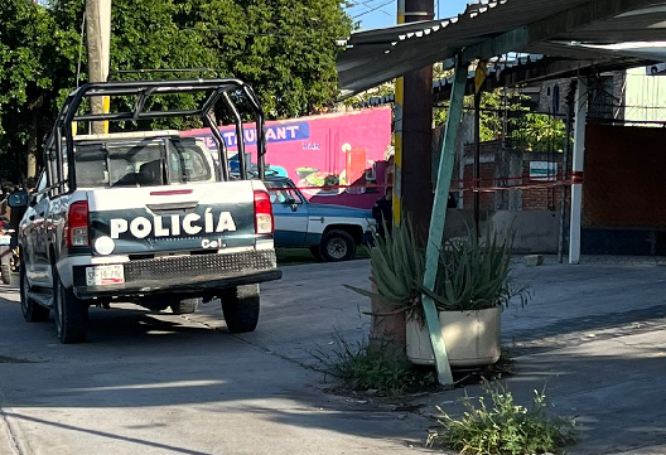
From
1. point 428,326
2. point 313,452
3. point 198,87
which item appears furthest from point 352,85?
point 198,87

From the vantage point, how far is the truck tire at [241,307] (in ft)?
38.3

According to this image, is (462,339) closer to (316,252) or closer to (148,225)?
(148,225)

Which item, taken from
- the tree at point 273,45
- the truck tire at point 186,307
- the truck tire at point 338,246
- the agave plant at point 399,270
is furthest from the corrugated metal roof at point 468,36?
the tree at point 273,45

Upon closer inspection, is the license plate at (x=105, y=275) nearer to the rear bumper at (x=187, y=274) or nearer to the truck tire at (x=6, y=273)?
the rear bumper at (x=187, y=274)

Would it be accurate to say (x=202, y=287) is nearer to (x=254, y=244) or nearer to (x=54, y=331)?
(x=254, y=244)

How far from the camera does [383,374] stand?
26.7 ft

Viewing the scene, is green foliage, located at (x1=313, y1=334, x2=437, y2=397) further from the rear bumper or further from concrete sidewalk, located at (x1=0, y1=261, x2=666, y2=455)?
the rear bumper

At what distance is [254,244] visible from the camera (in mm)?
11016

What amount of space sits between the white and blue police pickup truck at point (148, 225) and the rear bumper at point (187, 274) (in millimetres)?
10

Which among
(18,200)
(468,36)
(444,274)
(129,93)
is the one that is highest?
(468,36)

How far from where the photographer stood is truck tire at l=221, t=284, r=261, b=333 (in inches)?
460

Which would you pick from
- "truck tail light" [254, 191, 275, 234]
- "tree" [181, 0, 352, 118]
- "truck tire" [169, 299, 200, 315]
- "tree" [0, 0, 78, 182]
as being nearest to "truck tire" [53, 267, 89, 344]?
"truck tail light" [254, 191, 275, 234]

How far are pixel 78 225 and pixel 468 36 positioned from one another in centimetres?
478

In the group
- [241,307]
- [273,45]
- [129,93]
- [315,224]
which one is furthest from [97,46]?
[273,45]
